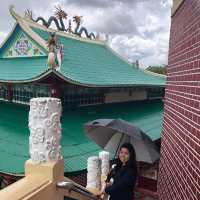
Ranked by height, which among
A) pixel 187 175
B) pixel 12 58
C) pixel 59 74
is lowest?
pixel 187 175

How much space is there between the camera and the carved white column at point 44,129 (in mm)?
2609

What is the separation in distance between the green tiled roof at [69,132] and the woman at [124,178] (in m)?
→ 2.57

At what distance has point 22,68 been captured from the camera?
11469 mm

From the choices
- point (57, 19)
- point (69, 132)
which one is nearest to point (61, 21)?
point (57, 19)

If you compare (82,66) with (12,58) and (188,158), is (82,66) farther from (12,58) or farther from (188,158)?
(188,158)

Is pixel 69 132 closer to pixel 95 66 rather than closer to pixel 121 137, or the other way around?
pixel 121 137

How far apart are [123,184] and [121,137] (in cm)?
195

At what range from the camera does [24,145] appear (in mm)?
7254

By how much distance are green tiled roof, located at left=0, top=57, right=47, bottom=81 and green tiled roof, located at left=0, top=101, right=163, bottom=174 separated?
1.22m

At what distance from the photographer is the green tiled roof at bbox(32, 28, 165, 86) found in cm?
1052

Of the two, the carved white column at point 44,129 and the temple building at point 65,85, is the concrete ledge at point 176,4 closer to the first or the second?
the carved white column at point 44,129

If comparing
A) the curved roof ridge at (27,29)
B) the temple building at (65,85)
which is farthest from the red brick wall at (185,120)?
the curved roof ridge at (27,29)

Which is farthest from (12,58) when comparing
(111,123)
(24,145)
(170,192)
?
(170,192)

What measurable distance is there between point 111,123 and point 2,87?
925cm
